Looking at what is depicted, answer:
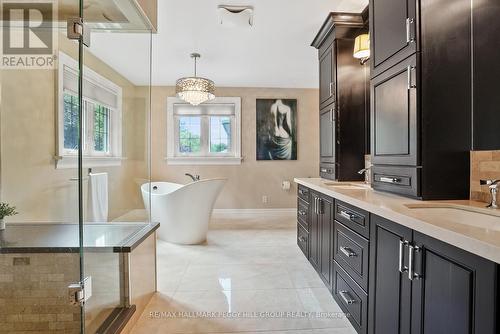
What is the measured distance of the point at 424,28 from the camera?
1.36 metres

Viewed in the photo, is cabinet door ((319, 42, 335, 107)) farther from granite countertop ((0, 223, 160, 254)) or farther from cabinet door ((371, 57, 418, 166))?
granite countertop ((0, 223, 160, 254))

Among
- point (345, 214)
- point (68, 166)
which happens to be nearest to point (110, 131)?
point (68, 166)

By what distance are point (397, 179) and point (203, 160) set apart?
3.67 metres

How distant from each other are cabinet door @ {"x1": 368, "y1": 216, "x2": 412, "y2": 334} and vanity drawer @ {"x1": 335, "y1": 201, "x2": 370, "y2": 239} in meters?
→ 0.06

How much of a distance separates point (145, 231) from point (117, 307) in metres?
0.51

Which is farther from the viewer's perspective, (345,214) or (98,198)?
(98,198)

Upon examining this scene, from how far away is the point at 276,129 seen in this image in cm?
486

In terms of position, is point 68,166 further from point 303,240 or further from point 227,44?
point 303,240

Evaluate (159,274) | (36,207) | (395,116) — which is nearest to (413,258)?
(395,116)

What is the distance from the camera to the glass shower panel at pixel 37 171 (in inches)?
62.9

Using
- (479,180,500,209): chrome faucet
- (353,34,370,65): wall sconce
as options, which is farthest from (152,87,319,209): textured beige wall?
(479,180,500,209): chrome faucet

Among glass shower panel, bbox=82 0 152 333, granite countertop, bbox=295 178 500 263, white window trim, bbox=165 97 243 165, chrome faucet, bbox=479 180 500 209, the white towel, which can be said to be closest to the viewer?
granite countertop, bbox=295 178 500 263

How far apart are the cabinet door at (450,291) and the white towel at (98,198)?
2.22m

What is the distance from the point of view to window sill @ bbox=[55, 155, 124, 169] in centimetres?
258
